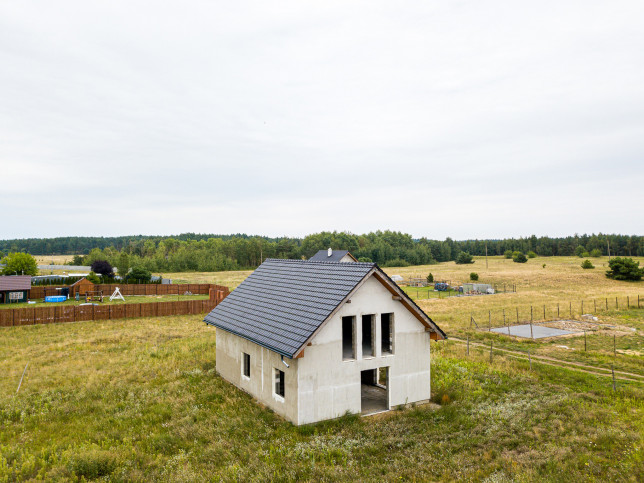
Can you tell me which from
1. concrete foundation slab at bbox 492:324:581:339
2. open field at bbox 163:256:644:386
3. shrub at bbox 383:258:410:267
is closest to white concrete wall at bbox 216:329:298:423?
open field at bbox 163:256:644:386

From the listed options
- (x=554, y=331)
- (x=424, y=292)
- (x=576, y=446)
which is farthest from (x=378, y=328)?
(x=424, y=292)

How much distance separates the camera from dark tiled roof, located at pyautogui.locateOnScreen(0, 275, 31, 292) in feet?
153

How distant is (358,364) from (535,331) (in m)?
22.2

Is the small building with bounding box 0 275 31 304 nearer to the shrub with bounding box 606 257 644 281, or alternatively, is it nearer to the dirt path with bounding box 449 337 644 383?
the dirt path with bounding box 449 337 644 383

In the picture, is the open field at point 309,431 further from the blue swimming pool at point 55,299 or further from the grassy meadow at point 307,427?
the blue swimming pool at point 55,299

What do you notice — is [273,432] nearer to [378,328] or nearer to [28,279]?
[378,328]

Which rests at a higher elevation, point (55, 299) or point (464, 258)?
point (464, 258)

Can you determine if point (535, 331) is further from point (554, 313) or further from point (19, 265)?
point (19, 265)

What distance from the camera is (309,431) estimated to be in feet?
42.3

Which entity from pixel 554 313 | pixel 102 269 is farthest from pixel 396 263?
pixel 554 313

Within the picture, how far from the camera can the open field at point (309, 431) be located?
1064 centimetres

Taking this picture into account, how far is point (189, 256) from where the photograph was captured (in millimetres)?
116125

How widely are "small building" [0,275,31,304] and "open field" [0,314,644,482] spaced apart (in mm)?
32110

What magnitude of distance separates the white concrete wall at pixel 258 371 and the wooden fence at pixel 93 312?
76.6ft
